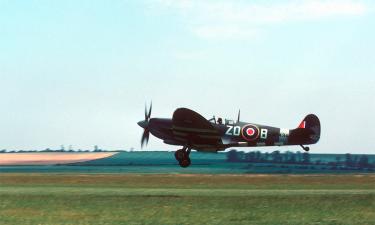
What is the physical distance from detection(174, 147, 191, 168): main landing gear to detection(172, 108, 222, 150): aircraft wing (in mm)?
1682

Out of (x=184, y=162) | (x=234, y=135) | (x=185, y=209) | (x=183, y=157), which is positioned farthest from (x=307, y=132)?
(x=185, y=209)

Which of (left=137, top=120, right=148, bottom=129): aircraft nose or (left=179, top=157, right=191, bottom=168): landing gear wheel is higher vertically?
(left=137, top=120, right=148, bottom=129): aircraft nose

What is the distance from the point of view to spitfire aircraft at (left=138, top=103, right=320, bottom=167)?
175ft

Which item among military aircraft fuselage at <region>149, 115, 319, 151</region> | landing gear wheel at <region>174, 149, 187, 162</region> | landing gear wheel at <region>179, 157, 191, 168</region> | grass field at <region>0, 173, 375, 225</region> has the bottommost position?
grass field at <region>0, 173, 375, 225</region>

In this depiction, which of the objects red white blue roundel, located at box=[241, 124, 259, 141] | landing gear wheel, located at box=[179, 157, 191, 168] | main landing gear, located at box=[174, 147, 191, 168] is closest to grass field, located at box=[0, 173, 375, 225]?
landing gear wheel, located at box=[179, 157, 191, 168]

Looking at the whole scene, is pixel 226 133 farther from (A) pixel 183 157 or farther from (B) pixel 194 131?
(A) pixel 183 157

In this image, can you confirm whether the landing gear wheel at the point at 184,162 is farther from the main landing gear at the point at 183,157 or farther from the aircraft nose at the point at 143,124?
the aircraft nose at the point at 143,124

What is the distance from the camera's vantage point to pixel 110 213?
142 ft

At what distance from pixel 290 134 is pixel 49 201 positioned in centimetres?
1732

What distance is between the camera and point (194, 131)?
55.1 meters

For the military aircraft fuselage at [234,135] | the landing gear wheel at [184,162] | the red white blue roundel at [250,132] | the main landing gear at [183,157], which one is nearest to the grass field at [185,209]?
the landing gear wheel at [184,162]

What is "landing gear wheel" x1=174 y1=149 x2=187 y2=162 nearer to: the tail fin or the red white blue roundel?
the red white blue roundel

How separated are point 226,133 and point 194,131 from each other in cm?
229

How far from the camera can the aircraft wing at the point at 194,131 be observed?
53.5 meters
